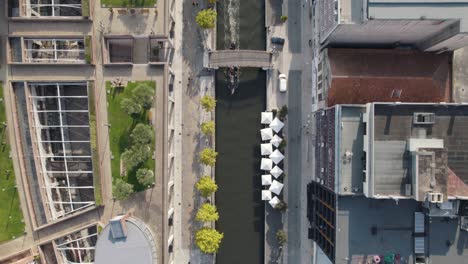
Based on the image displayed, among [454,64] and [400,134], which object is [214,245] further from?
[454,64]

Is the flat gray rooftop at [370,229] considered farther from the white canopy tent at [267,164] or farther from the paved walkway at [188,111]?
the paved walkway at [188,111]

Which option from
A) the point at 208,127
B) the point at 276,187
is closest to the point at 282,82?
the point at 208,127

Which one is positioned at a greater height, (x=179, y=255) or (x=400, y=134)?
(x=400, y=134)

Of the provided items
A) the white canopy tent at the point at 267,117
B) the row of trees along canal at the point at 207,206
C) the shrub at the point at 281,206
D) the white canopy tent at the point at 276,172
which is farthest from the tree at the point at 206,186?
the white canopy tent at the point at 267,117

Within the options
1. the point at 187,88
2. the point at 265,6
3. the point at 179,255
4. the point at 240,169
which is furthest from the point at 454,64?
the point at 179,255

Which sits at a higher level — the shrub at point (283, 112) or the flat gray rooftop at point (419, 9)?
the flat gray rooftop at point (419, 9)

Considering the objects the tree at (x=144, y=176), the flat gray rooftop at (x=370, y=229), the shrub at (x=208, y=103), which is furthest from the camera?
the shrub at (x=208, y=103)

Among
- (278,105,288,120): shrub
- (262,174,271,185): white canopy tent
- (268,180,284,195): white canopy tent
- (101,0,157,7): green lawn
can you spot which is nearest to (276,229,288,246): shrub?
(268,180,284,195): white canopy tent
